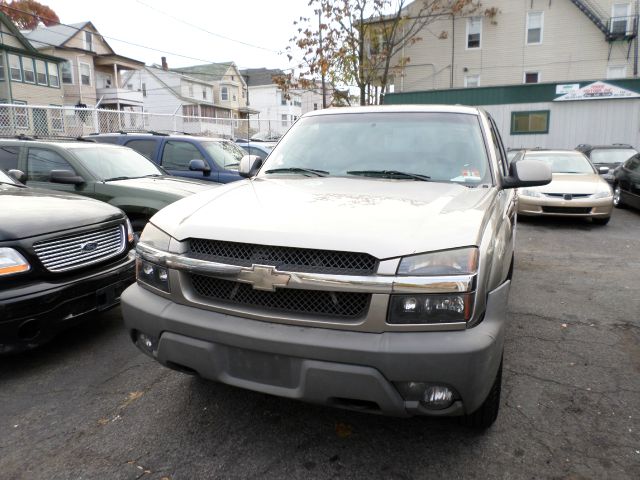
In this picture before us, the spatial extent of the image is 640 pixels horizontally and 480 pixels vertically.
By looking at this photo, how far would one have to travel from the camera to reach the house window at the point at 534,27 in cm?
2530

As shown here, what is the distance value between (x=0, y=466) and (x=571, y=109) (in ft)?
73.6

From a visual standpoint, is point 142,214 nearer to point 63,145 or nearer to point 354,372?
point 63,145

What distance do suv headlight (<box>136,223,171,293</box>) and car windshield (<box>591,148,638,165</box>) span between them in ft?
48.5

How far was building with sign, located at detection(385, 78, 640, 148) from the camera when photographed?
19578 millimetres

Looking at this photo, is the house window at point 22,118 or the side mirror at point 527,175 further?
the house window at point 22,118

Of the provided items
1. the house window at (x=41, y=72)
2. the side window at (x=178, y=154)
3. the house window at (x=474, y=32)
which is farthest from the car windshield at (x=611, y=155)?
the house window at (x=41, y=72)

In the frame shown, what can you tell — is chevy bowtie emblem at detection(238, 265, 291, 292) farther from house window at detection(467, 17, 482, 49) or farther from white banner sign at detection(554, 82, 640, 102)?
house window at detection(467, 17, 482, 49)

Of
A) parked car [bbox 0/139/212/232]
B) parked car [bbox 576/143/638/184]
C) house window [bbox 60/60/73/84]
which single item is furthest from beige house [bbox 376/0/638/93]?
house window [bbox 60/60/73/84]

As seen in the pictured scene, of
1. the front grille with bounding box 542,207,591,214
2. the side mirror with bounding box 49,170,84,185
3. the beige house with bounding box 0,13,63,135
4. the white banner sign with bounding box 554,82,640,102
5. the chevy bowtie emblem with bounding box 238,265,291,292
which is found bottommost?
the front grille with bounding box 542,207,591,214

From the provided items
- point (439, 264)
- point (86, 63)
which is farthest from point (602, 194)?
point (86, 63)

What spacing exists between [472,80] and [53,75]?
28506 millimetres

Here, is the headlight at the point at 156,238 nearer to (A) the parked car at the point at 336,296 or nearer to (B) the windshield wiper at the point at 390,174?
(A) the parked car at the point at 336,296

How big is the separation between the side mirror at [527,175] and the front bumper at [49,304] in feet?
9.98

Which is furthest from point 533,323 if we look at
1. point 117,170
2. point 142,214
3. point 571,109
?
point 571,109
